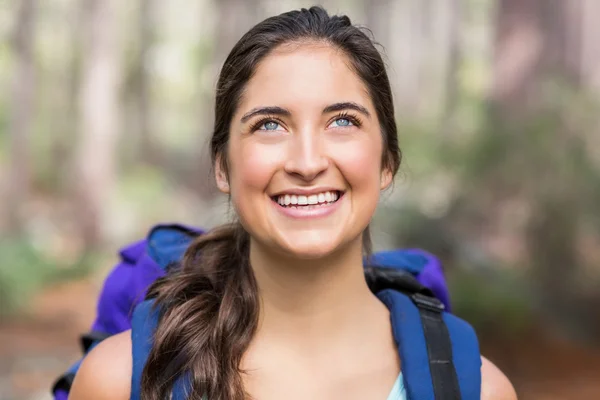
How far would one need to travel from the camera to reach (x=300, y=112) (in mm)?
1807

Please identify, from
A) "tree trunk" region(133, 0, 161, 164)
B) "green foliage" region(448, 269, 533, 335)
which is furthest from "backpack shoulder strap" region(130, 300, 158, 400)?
"tree trunk" region(133, 0, 161, 164)

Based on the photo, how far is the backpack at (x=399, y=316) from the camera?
5.86 feet

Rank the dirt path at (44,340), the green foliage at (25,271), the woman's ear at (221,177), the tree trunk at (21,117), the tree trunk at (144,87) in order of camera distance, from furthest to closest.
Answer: the tree trunk at (144,87) → the tree trunk at (21,117) → the green foliage at (25,271) → the dirt path at (44,340) → the woman's ear at (221,177)

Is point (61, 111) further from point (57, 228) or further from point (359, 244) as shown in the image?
point (359, 244)

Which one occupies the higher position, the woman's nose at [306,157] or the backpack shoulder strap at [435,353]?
the woman's nose at [306,157]

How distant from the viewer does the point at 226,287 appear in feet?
6.50

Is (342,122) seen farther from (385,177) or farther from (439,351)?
(439,351)

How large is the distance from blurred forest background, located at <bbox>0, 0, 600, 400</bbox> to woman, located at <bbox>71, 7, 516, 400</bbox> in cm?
389

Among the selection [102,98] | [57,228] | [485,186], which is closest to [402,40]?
[485,186]

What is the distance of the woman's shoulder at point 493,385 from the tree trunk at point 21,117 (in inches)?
209

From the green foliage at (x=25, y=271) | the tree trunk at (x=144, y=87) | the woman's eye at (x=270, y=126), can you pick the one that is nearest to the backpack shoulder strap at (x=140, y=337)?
the woman's eye at (x=270, y=126)

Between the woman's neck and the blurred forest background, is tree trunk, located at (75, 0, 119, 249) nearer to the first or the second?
the blurred forest background

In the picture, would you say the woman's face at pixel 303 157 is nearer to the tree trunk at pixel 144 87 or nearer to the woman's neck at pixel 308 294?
the woman's neck at pixel 308 294

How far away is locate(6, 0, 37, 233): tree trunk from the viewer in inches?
259
